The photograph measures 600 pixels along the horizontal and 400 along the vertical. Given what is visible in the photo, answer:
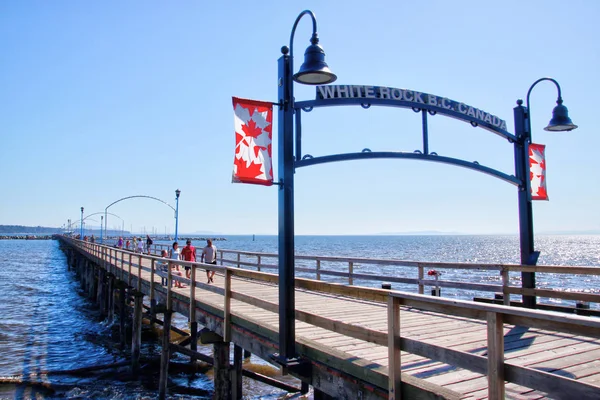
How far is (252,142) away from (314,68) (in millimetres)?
1197

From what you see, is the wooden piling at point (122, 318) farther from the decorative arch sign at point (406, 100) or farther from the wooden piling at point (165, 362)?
the decorative arch sign at point (406, 100)

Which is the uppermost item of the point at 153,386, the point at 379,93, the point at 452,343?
the point at 379,93

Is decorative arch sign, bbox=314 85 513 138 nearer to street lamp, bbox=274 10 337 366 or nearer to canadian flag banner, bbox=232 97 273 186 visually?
street lamp, bbox=274 10 337 366

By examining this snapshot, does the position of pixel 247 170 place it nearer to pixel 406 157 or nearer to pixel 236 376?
pixel 406 157

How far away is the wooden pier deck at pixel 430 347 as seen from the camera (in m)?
3.29

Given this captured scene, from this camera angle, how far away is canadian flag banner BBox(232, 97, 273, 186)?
598cm

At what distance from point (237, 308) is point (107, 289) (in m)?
18.0

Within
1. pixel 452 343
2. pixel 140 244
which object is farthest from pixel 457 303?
pixel 140 244

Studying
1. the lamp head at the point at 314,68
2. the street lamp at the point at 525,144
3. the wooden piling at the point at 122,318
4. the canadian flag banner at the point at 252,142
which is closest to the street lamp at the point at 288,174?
the lamp head at the point at 314,68

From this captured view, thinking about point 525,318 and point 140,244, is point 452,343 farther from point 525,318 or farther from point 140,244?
point 140,244

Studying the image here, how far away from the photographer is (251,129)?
6.13 metres

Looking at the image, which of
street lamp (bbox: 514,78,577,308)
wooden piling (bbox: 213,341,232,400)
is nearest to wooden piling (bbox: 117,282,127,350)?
wooden piling (bbox: 213,341,232,400)

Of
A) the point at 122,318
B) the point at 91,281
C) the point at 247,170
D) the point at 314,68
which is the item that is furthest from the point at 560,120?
the point at 91,281

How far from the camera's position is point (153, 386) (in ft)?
46.1
